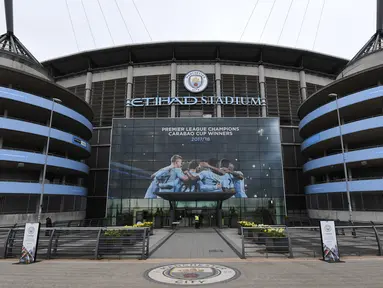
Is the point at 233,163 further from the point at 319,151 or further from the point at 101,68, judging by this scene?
the point at 101,68

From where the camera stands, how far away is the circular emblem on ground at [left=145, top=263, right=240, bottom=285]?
844cm

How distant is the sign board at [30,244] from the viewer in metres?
11.0

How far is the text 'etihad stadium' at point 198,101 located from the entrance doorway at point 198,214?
20413 mm

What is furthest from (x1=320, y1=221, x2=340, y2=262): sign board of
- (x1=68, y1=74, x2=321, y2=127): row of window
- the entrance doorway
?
(x1=68, y1=74, x2=321, y2=127): row of window

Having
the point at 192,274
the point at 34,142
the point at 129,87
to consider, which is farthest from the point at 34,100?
the point at 192,274

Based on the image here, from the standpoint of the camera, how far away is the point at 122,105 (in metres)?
47.6

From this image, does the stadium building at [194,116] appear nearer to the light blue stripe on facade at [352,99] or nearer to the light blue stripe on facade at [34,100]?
the light blue stripe on facade at [352,99]

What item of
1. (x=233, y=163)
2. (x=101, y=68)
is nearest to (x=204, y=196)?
(x=233, y=163)

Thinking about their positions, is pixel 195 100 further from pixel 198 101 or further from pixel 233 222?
pixel 233 222

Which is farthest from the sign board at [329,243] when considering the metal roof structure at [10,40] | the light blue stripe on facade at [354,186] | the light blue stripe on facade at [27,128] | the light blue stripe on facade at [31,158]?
the metal roof structure at [10,40]

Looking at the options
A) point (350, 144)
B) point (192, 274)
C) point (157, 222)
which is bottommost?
point (192, 274)

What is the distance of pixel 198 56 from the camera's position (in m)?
49.3

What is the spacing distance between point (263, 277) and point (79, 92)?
1998 inches

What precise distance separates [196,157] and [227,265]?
2524 cm
